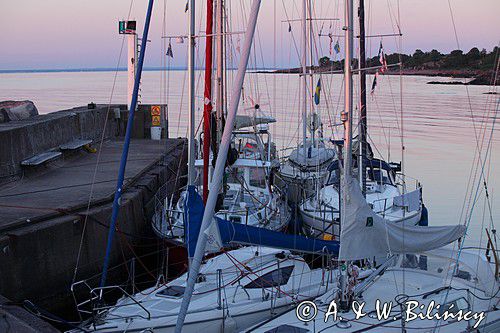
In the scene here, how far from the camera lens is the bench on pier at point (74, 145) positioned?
63.4ft

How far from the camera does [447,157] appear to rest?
109 ft

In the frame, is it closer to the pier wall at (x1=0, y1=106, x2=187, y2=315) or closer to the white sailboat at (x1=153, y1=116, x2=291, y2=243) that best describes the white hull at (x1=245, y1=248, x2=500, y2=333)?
the white sailboat at (x1=153, y1=116, x2=291, y2=243)

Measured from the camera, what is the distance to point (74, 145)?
64.9ft

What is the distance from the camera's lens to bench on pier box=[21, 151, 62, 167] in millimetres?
16359

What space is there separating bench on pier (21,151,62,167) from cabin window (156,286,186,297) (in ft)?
24.9

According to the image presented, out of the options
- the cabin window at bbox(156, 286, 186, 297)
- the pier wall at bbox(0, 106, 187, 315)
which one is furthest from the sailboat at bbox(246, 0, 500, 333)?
the pier wall at bbox(0, 106, 187, 315)

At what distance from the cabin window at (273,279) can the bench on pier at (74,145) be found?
1045 centimetres

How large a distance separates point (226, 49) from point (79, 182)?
530 centimetres

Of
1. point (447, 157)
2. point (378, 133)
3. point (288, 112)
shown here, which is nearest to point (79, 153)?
point (447, 157)

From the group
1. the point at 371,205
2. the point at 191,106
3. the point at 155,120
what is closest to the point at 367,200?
the point at 371,205

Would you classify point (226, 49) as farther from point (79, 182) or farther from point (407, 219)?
point (407, 219)

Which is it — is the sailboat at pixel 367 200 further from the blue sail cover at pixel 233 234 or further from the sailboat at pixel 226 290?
the blue sail cover at pixel 233 234

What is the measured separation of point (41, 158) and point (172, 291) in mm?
8349

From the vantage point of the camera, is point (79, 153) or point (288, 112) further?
point (288, 112)
